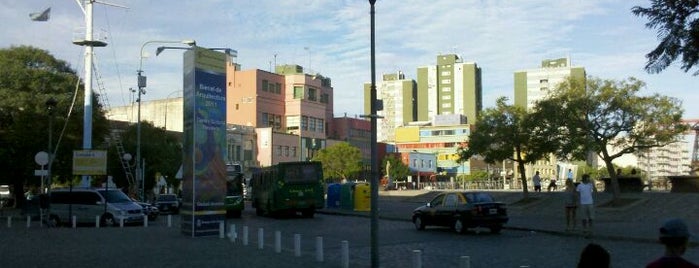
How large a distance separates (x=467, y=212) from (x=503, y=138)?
16.4 m

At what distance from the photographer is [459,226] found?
25359 mm

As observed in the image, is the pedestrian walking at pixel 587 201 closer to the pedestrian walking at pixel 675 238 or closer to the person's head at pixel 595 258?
the pedestrian walking at pixel 675 238

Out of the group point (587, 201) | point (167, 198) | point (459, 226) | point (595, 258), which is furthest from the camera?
point (167, 198)

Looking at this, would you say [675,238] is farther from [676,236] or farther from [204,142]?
[204,142]

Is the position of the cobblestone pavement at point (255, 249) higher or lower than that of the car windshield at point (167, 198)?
lower

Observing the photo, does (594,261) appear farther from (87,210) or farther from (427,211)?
(87,210)

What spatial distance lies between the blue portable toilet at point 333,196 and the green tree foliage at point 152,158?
19.0 meters

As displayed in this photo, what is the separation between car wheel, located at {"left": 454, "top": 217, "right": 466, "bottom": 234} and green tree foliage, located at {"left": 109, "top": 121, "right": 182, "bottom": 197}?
127 ft

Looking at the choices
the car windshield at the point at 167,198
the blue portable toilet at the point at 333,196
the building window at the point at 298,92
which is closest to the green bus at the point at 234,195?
the car windshield at the point at 167,198

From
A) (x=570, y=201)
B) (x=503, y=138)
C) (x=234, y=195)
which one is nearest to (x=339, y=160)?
(x=503, y=138)

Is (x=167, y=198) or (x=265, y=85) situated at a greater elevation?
(x=265, y=85)

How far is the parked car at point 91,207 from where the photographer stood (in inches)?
1232

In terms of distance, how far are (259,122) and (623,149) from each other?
61363mm

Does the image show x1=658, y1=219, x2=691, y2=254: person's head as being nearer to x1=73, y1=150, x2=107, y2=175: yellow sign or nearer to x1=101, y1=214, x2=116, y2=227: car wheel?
x1=101, y1=214, x2=116, y2=227: car wheel
